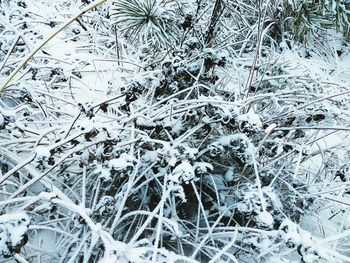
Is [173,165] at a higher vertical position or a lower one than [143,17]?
→ lower

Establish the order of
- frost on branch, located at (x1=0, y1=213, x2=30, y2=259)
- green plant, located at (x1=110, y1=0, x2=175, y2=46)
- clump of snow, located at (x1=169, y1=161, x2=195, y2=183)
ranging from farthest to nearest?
1. green plant, located at (x1=110, y1=0, x2=175, y2=46)
2. clump of snow, located at (x1=169, y1=161, x2=195, y2=183)
3. frost on branch, located at (x1=0, y1=213, x2=30, y2=259)

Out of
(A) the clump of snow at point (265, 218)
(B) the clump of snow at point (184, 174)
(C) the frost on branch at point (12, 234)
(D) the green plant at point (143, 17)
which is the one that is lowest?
(A) the clump of snow at point (265, 218)

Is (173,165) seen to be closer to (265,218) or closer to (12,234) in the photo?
(265,218)

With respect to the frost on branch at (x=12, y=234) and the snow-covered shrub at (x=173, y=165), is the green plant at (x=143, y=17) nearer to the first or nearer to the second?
the snow-covered shrub at (x=173, y=165)

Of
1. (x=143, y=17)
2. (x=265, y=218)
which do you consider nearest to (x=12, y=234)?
(x=265, y=218)

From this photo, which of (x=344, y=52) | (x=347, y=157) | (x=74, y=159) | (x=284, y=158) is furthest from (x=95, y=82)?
(x=344, y=52)

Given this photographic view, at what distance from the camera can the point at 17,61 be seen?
5.94ft

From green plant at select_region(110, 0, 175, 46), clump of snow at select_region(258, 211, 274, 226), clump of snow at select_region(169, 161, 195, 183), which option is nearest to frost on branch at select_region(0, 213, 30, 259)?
clump of snow at select_region(169, 161, 195, 183)

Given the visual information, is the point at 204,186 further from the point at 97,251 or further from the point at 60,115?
the point at 60,115

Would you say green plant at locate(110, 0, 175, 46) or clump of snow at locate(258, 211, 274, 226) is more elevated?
green plant at locate(110, 0, 175, 46)

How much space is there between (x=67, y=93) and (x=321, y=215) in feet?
4.01

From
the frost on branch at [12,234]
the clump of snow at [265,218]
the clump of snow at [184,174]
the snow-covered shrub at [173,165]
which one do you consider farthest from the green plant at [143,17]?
the frost on branch at [12,234]

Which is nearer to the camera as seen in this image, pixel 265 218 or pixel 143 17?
pixel 265 218

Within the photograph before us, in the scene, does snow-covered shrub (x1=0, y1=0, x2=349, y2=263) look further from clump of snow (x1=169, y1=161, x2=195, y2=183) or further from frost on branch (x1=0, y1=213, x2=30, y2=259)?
frost on branch (x1=0, y1=213, x2=30, y2=259)
